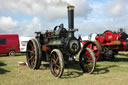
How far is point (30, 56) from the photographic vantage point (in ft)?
30.3

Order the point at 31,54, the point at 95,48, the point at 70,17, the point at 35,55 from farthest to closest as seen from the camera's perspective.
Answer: the point at 95,48 < the point at 31,54 < the point at 35,55 < the point at 70,17

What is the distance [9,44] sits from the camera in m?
17.0

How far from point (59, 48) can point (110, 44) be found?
4466mm

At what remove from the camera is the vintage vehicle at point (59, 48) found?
22.6 feet

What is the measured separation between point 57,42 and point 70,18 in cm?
116

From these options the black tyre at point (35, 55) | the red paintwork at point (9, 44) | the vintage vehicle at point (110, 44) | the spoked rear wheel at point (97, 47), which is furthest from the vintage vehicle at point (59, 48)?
the red paintwork at point (9, 44)

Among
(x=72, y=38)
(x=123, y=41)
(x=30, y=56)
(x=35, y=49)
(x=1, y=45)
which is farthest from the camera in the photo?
(x=1, y=45)

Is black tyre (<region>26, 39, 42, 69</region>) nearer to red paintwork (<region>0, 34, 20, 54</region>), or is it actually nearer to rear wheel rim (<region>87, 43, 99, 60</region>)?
rear wheel rim (<region>87, 43, 99, 60</region>)

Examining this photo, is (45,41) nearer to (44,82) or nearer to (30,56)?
(30,56)

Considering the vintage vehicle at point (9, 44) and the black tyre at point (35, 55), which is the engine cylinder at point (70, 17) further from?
the vintage vehicle at point (9, 44)

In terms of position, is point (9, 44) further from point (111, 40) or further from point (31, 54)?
point (111, 40)

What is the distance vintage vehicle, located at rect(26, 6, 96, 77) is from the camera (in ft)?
22.6

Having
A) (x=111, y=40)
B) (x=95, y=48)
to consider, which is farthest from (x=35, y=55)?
(x=111, y=40)

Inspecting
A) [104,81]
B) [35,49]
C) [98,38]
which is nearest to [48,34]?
[35,49]
